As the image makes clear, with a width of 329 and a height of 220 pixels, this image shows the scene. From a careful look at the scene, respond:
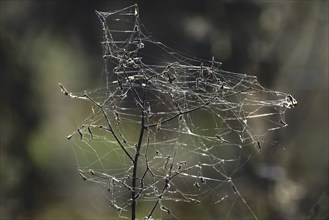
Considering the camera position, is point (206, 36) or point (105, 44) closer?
point (105, 44)

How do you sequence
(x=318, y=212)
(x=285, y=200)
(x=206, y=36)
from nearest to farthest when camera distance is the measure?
(x=318, y=212) → (x=285, y=200) → (x=206, y=36)

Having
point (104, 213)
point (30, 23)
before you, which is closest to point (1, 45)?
point (30, 23)

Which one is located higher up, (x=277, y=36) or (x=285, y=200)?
(x=277, y=36)

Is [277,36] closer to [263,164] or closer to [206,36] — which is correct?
[206,36]

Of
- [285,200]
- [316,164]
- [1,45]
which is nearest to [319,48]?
[316,164]

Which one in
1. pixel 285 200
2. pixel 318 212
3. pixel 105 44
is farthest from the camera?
pixel 285 200

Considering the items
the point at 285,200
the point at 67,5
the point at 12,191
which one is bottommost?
the point at 12,191
